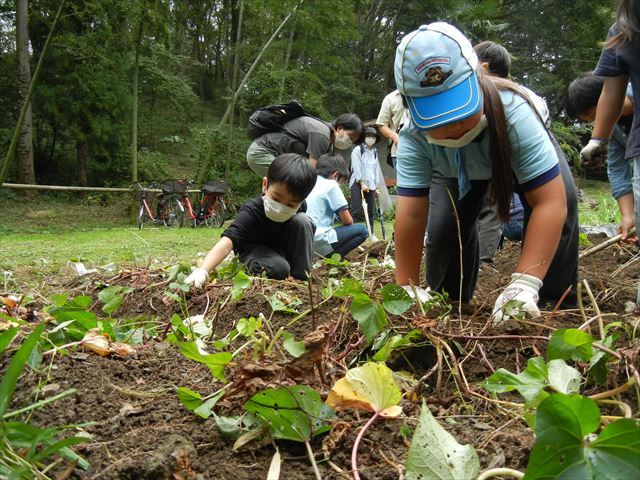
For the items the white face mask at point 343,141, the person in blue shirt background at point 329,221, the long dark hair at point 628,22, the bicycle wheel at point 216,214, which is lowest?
the bicycle wheel at point 216,214

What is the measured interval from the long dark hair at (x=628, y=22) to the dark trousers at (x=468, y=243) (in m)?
0.42

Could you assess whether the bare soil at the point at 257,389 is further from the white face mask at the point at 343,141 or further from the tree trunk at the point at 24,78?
the tree trunk at the point at 24,78

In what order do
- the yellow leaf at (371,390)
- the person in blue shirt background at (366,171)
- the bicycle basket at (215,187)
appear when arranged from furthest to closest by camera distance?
the bicycle basket at (215,187)
the person in blue shirt background at (366,171)
the yellow leaf at (371,390)

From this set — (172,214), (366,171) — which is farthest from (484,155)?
(172,214)

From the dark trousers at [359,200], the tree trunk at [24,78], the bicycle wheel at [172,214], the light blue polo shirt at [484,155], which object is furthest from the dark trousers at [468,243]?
the tree trunk at [24,78]

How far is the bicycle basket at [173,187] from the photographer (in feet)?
39.9

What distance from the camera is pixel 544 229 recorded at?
5.49ft

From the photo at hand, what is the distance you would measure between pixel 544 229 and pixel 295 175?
1.50m

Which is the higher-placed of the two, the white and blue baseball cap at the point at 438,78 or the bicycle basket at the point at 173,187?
the white and blue baseball cap at the point at 438,78

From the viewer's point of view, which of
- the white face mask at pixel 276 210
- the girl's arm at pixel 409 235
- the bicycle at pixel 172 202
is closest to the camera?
the girl's arm at pixel 409 235

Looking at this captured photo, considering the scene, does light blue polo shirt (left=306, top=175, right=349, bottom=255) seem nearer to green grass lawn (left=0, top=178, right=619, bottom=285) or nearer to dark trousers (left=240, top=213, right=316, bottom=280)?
dark trousers (left=240, top=213, right=316, bottom=280)

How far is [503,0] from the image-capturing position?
63.5 ft

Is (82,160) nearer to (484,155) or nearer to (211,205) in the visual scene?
(211,205)

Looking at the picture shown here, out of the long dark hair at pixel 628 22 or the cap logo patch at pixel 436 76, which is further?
the long dark hair at pixel 628 22
